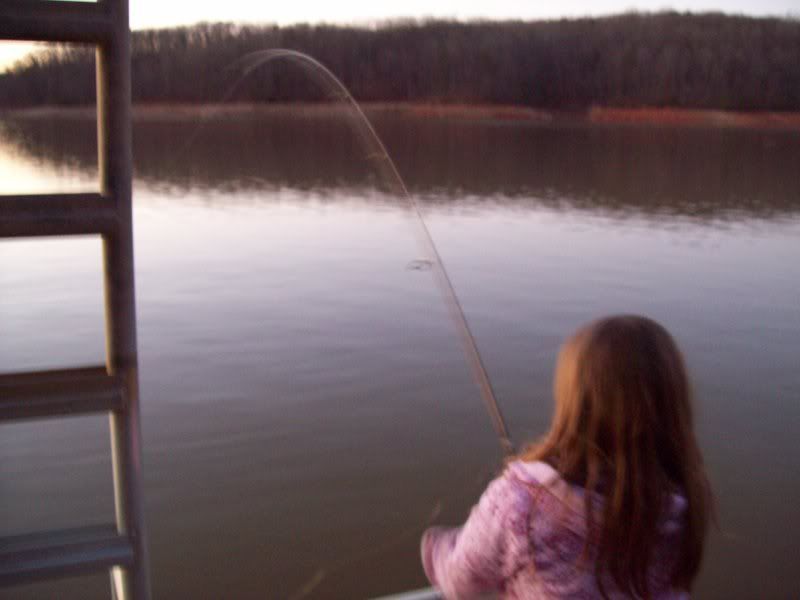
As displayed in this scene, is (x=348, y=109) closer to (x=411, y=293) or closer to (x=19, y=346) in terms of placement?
(x=19, y=346)

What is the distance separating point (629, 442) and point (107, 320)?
65 cm

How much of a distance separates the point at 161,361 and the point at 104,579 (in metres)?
2.65

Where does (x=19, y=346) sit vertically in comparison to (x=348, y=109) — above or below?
below

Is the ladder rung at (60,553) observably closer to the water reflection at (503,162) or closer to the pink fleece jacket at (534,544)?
the pink fleece jacket at (534,544)

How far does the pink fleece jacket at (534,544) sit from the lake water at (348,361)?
89cm

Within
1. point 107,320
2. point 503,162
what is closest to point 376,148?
point 107,320

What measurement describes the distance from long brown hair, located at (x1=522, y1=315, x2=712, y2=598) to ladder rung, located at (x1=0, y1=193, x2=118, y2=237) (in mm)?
593

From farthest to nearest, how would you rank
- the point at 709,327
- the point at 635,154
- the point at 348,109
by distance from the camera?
the point at 635,154
the point at 709,327
the point at 348,109

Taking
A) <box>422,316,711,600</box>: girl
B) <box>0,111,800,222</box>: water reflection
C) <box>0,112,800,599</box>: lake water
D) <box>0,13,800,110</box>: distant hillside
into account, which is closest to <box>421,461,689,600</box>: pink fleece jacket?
<box>422,316,711,600</box>: girl

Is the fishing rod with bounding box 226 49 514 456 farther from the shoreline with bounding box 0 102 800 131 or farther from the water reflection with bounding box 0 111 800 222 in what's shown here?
the shoreline with bounding box 0 102 800 131

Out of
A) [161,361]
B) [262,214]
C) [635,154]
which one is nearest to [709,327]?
[161,361]

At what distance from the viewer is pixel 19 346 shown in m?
6.42

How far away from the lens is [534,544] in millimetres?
1117

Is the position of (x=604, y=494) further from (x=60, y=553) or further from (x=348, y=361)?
(x=348, y=361)
